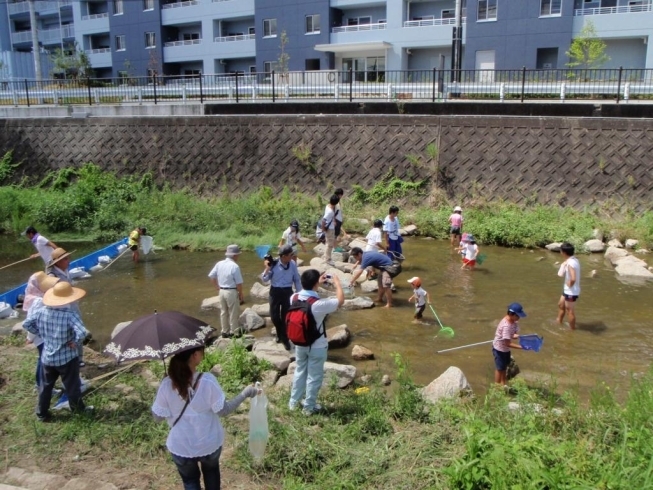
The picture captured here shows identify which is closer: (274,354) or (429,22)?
(274,354)

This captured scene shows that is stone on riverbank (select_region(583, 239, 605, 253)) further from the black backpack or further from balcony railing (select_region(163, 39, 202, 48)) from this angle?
balcony railing (select_region(163, 39, 202, 48))

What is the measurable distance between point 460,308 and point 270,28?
109ft

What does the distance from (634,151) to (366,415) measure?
1269 cm

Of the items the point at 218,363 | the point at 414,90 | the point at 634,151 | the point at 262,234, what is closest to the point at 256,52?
the point at 414,90

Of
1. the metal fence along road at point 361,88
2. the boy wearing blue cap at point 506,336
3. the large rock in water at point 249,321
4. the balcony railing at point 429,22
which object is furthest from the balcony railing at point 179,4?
the boy wearing blue cap at point 506,336

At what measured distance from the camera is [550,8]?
30.4m

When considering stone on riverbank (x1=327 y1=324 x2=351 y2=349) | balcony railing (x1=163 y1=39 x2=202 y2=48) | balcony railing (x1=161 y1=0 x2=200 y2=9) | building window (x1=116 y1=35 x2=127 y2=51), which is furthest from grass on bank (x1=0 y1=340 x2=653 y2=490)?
building window (x1=116 y1=35 x2=127 y2=51)

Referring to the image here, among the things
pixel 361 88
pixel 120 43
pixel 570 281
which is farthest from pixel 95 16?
pixel 570 281

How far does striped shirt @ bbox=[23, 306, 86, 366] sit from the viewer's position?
5.82 meters

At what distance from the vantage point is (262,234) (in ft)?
51.4

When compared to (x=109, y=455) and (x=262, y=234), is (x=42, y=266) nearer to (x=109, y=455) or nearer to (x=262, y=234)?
(x=262, y=234)

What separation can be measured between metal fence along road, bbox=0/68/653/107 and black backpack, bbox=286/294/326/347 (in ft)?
47.2

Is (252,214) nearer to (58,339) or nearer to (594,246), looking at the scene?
(594,246)

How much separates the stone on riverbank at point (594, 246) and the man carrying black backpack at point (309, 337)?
9.77m
